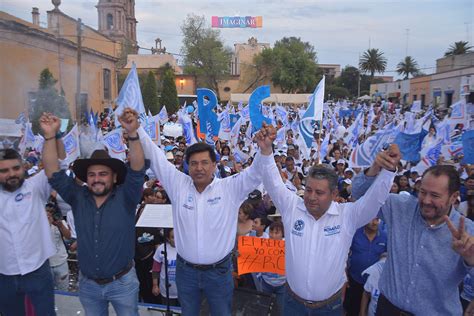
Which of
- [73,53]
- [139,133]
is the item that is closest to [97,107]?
[73,53]

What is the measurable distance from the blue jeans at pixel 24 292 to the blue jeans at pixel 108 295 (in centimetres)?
35

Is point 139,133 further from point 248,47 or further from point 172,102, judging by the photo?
point 248,47

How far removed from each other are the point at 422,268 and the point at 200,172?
1589 millimetres

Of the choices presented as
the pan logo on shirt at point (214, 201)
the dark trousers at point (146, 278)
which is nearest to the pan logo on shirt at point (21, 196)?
the pan logo on shirt at point (214, 201)

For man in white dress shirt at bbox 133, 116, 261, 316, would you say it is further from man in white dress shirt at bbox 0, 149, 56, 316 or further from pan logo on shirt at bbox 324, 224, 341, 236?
man in white dress shirt at bbox 0, 149, 56, 316

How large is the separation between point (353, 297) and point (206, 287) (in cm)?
206

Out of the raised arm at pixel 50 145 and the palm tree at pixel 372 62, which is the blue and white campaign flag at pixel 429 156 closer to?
the raised arm at pixel 50 145

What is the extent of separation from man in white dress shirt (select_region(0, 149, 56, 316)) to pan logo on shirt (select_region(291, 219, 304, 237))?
1.92 meters

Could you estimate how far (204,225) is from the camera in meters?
2.83

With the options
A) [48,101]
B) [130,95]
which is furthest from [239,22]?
[130,95]

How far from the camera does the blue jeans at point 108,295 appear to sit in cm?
279

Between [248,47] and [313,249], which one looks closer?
[313,249]

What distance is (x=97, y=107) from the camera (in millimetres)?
22953

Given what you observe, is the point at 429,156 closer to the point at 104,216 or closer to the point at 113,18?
the point at 104,216
